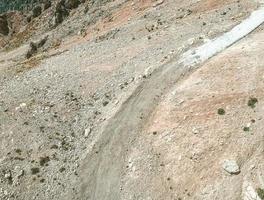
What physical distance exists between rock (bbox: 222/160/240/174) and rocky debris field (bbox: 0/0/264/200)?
7 centimetres

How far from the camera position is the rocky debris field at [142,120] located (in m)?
35.8

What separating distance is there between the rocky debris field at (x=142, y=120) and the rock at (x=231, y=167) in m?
0.07

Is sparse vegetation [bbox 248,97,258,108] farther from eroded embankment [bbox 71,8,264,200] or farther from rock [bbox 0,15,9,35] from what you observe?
rock [bbox 0,15,9,35]

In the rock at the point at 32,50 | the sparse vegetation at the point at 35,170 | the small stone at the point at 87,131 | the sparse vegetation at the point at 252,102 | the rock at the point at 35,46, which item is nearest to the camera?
the sparse vegetation at the point at 252,102

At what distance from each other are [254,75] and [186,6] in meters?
24.4

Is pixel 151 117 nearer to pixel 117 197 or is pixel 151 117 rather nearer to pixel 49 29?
pixel 117 197

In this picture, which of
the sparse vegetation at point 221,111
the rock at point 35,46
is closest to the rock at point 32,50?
the rock at point 35,46

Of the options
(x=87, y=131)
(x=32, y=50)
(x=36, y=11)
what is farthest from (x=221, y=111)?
(x=36, y=11)

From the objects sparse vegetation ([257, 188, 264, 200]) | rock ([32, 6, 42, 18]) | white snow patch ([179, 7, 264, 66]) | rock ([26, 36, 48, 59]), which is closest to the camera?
sparse vegetation ([257, 188, 264, 200])

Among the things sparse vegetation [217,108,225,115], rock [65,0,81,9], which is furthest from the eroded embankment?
rock [65,0,81,9]

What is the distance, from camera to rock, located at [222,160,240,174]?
112 ft

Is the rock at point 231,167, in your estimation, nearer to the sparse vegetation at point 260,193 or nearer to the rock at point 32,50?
the sparse vegetation at point 260,193

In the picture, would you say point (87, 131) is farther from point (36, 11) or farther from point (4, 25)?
point (4, 25)

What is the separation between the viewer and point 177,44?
51.6 m
